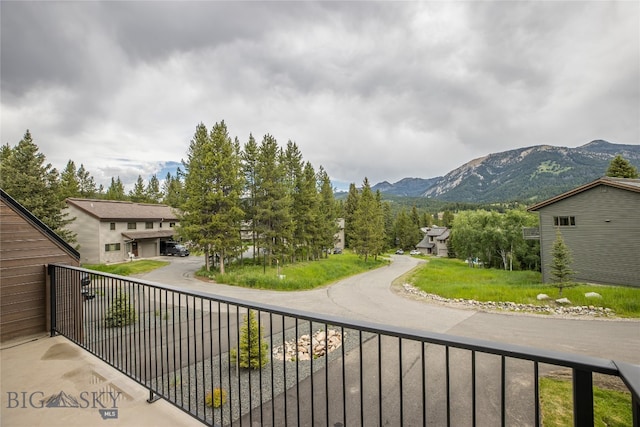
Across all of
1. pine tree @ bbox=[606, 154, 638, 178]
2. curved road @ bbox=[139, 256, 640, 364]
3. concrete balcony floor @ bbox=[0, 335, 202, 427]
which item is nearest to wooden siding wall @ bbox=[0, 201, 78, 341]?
concrete balcony floor @ bbox=[0, 335, 202, 427]

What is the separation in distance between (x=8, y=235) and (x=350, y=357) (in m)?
5.74

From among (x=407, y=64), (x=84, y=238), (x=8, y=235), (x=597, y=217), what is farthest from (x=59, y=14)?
(x=84, y=238)

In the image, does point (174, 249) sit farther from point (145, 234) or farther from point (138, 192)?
point (138, 192)

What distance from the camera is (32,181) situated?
1736 cm

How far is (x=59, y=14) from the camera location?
4.34 metres

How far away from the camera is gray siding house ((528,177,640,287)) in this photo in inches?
539

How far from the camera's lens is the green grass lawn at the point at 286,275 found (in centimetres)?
1474

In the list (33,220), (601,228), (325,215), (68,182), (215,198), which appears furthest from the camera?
(68,182)

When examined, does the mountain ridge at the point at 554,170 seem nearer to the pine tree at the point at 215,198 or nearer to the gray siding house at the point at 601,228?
the gray siding house at the point at 601,228

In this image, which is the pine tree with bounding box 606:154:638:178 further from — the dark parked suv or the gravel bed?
the dark parked suv

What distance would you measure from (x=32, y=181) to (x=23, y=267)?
768 inches

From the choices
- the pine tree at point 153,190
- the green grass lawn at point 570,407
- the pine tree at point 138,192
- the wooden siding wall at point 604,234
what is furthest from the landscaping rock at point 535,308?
the pine tree at point 153,190

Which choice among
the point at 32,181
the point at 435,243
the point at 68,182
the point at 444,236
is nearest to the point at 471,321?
the point at 32,181

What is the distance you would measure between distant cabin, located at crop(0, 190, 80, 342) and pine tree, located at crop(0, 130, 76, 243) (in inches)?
724
